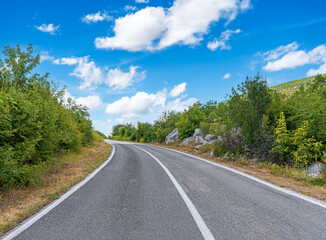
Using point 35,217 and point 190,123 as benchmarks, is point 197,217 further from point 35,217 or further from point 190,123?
point 190,123

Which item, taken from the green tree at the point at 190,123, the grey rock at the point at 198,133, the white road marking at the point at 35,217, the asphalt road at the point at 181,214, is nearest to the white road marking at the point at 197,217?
the asphalt road at the point at 181,214

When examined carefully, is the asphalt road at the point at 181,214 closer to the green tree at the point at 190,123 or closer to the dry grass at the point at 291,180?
the dry grass at the point at 291,180

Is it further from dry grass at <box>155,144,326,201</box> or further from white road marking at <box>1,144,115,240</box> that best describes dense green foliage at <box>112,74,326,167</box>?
white road marking at <box>1,144,115,240</box>

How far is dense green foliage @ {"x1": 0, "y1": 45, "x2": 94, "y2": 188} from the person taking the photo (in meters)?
5.03

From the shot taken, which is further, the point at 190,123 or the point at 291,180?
the point at 190,123

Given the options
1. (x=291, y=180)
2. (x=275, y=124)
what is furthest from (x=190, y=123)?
(x=291, y=180)

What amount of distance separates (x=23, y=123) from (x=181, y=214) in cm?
533

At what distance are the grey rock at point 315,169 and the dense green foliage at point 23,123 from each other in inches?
378

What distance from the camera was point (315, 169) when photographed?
7223 mm

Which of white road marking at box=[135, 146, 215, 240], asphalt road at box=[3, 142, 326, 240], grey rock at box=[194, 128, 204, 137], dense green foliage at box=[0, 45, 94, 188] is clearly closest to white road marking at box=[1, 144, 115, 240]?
asphalt road at box=[3, 142, 326, 240]

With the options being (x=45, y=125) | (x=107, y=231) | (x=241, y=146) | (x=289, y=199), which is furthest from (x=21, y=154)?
(x=241, y=146)

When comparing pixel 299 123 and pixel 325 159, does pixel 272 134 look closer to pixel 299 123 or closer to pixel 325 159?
pixel 299 123

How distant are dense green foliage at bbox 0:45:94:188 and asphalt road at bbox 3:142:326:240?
1896mm

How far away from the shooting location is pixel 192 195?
15.9 ft
